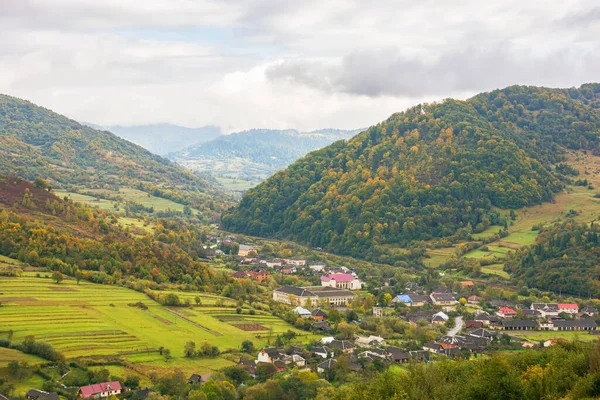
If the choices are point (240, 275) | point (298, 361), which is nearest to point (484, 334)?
point (298, 361)

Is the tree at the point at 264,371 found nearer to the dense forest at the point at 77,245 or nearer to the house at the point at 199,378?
the house at the point at 199,378

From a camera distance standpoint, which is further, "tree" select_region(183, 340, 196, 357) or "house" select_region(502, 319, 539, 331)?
"house" select_region(502, 319, 539, 331)

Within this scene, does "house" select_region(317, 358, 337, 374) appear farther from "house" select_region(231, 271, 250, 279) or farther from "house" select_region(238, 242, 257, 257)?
"house" select_region(238, 242, 257, 257)

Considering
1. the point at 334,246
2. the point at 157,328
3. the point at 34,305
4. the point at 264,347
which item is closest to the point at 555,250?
the point at 334,246

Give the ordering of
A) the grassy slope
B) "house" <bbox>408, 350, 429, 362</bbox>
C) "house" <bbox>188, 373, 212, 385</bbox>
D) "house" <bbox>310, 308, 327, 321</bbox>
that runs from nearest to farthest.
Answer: "house" <bbox>188, 373, 212, 385</bbox>
"house" <bbox>408, 350, 429, 362</bbox>
"house" <bbox>310, 308, 327, 321</bbox>
the grassy slope

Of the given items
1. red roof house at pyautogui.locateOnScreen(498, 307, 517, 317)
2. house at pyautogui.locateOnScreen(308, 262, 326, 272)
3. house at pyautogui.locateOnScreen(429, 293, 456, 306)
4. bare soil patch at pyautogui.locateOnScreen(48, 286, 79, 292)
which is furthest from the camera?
house at pyautogui.locateOnScreen(308, 262, 326, 272)

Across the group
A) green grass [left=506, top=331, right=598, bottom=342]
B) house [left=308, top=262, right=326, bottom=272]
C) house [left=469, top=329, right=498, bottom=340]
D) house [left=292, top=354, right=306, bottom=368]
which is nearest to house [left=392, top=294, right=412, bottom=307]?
green grass [left=506, top=331, right=598, bottom=342]

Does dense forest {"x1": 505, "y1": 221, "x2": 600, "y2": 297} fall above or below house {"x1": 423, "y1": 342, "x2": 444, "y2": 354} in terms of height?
above

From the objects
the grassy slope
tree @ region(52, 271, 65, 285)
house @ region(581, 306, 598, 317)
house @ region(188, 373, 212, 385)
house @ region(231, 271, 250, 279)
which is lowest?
house @ region(188, 373, 212, 385)
